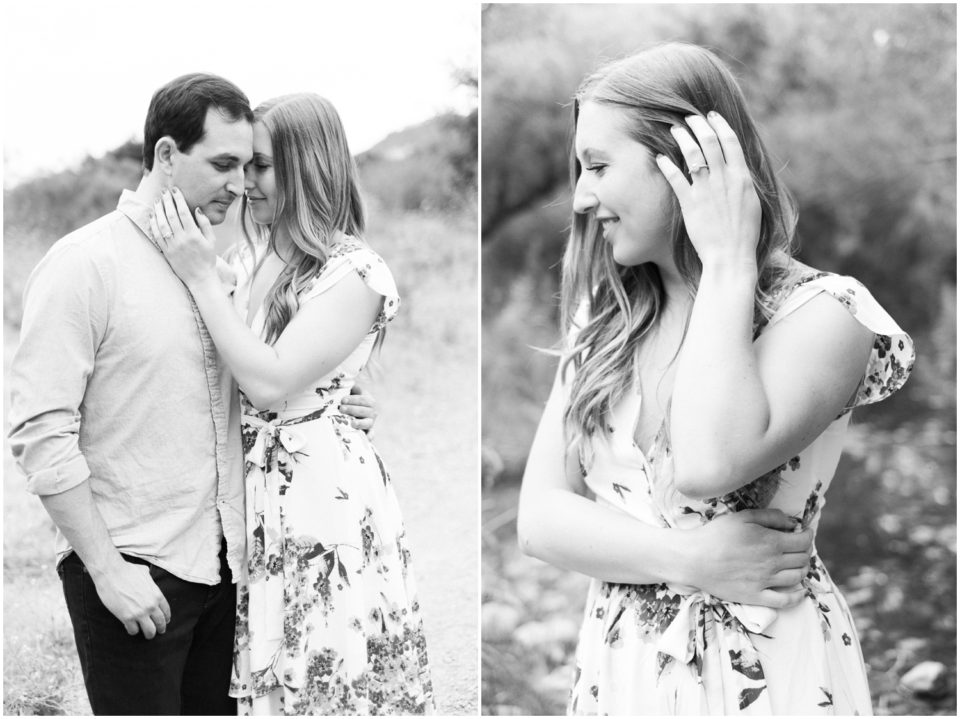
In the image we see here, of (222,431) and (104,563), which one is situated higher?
(222,431)

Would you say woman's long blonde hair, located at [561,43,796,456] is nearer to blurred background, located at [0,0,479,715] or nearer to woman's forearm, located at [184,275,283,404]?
woman's forearm, located at [184,275,283,404]

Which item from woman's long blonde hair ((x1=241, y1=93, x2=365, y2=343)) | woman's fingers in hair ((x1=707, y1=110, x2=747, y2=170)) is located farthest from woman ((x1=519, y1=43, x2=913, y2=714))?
woman's long blonde hair ((x1=241, y1=93, x2=365, y2=343))

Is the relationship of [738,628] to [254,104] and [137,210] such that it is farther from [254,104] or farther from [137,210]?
[254,104]

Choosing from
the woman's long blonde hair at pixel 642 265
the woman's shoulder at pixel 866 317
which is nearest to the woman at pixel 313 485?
the woman's long blonde hair at pixel 642 265

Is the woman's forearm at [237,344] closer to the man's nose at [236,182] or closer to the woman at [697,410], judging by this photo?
the man's nose at [236,182]

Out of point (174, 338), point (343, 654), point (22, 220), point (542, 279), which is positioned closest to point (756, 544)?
point (343, 654)

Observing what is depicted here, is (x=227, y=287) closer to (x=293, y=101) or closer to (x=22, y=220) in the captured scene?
(x=293, y=101)

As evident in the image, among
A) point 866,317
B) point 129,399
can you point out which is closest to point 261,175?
point 129,399

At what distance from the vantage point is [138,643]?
164 centimetres

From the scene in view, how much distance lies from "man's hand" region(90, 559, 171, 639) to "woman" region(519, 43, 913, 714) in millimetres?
636

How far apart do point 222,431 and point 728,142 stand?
1016 millimetres

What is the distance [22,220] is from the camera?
2.13 meters

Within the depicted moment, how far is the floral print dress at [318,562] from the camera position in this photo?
1797 mm

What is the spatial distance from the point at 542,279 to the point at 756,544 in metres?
1.93
